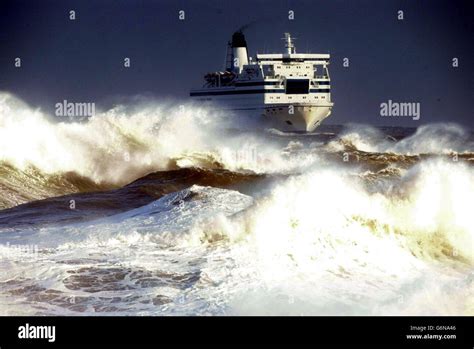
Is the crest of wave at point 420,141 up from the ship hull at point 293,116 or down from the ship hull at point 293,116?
down

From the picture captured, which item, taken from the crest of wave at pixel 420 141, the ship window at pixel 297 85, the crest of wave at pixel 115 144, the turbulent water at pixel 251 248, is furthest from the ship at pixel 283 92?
the turbulent water at pixel 251 248

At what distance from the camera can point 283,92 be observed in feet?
211

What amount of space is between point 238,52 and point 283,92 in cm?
1198

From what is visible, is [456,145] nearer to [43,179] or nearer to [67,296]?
[43,179]

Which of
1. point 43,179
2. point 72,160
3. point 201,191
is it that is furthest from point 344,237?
point 72,160

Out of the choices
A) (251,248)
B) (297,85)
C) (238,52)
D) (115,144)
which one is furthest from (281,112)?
(251,248)

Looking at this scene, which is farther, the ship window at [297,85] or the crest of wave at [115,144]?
the ship window at [297,85]

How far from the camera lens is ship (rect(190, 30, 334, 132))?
6375 centimetres

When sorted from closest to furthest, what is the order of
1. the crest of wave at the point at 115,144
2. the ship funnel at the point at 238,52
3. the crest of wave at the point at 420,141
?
the crest of wave at the point at 115,144 < the crest of wave at the point at 420,141 < the ship funnel at the point at 238,52

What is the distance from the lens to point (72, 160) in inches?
1033

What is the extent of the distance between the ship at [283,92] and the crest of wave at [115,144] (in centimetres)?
2326

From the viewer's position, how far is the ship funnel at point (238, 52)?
72.8 metres

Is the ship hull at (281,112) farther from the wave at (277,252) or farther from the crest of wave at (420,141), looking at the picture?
the wave at (277,252)
